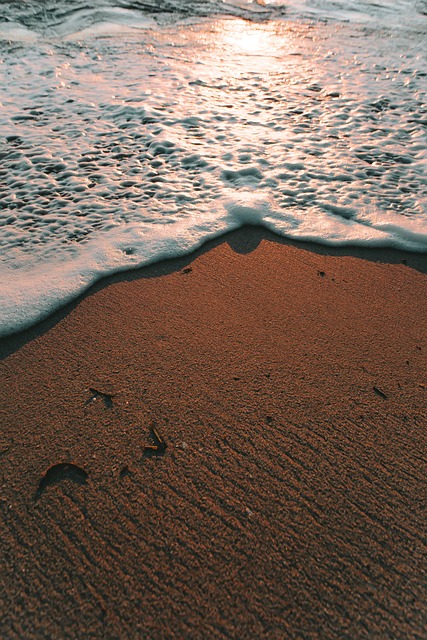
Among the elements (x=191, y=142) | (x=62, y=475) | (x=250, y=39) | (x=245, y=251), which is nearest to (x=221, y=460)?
(x=62, y=475)

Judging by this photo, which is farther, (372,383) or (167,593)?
Answer: (372,383)

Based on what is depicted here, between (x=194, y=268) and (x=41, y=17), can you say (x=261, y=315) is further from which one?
(x=41, y=17)

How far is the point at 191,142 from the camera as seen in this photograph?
352cm

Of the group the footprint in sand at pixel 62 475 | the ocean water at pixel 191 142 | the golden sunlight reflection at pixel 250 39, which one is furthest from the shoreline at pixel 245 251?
the golden sunlight reflection at pixel 250 39

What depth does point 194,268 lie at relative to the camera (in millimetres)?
2400

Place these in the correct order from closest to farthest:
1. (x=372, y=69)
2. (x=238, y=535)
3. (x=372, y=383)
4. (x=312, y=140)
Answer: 1. (x=238, y=535)
2. (x=372, y=383)
3. (x=312, y=140)
4. (x=372, y=69)

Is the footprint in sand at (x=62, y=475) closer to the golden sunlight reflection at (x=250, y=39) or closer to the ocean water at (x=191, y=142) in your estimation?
the ocean water at (x=191, y=142)

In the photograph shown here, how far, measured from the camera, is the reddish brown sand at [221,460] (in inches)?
50.0

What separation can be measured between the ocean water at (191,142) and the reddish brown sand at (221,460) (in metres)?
0.38

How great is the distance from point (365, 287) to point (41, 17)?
6281 millimetres

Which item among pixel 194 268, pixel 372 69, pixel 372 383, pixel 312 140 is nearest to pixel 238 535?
pixel 372 383

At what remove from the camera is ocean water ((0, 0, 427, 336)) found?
2.60m

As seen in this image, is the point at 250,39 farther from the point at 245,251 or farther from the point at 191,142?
the point at 245,251

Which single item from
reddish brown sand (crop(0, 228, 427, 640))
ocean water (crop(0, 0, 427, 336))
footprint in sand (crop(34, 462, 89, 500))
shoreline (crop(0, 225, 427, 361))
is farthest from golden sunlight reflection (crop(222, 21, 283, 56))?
footprint in sand (crop(34, 462, 89, 500))
